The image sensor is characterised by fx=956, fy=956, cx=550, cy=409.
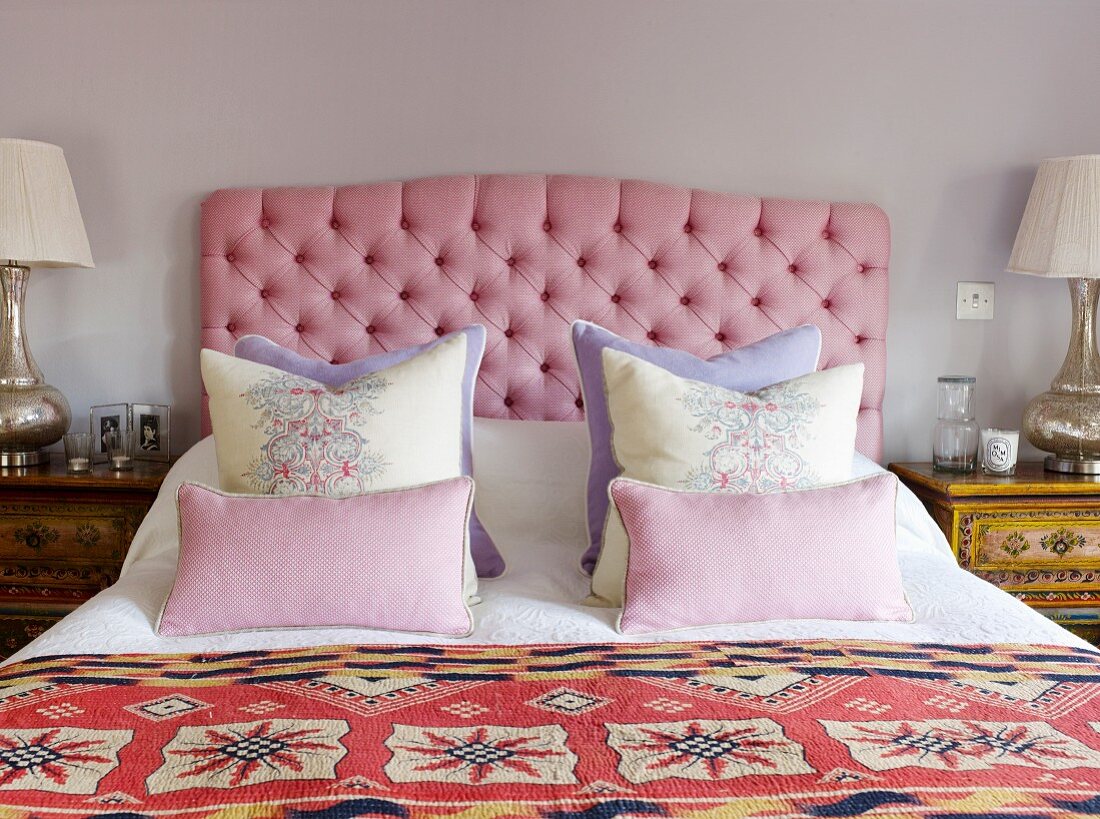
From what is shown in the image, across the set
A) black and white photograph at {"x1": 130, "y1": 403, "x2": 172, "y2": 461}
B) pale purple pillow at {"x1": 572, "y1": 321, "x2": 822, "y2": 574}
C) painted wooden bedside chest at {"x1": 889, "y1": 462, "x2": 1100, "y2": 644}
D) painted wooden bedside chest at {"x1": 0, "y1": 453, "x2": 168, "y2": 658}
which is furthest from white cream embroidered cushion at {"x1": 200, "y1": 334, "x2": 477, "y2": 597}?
painted wooden bedside chest at {"x1": 889, "y1": 462, "x2": 1100, "y2": 644}

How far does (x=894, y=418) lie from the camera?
98.5 inches

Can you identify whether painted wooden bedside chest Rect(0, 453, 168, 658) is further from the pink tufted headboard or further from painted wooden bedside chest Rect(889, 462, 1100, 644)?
painted wooden bedside chest Rect(889, 462, 1100, 644)

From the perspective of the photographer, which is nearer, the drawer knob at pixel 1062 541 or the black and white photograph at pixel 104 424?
the drawer knob at pixel 1062 541

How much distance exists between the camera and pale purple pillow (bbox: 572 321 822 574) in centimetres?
180

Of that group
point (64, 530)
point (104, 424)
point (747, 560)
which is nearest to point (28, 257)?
point (104, 424)

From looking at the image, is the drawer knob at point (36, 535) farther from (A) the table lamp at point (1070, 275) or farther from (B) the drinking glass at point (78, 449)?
(A) the table lamp at point (1070, 275)

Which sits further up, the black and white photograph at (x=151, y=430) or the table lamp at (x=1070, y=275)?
the table lamp at (x=1070, y=275)

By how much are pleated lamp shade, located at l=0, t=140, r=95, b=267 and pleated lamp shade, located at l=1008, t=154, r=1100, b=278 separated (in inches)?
90.2

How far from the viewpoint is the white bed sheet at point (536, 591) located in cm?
144

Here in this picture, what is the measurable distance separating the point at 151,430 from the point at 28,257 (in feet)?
1.60

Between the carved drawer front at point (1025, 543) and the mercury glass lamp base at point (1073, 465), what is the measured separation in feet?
0.39

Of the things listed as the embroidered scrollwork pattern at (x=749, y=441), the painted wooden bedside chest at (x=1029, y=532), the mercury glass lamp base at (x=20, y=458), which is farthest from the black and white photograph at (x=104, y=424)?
the painted wooden bedside chest at (x=1029, y=532)

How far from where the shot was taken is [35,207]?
2201 millimetres

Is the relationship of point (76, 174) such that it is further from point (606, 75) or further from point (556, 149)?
point (606, 75)
